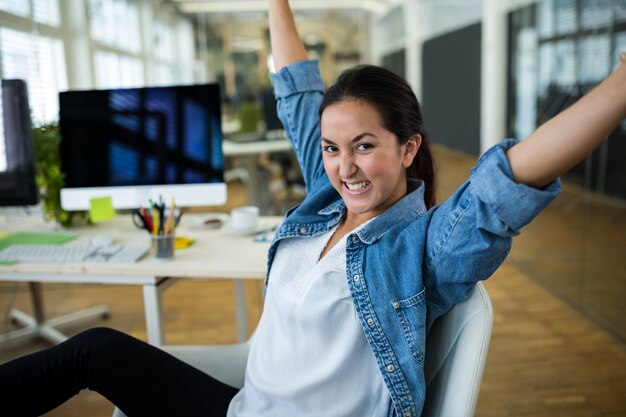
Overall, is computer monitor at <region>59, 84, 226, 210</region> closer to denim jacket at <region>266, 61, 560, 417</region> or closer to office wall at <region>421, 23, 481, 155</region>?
denim jacket at <region>266, 61, 560, 417</region>

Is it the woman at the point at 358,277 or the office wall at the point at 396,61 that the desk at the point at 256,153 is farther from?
the woman at the point at 358,277

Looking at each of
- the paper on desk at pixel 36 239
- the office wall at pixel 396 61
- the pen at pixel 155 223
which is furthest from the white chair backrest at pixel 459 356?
the office wall at pixel 396 61

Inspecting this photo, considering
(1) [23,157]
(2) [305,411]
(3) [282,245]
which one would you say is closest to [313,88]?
(3) [282,245]

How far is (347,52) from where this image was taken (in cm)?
579

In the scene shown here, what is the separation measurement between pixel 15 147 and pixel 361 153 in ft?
4.60

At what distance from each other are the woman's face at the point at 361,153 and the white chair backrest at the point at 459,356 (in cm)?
27

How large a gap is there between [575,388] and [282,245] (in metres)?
1.77

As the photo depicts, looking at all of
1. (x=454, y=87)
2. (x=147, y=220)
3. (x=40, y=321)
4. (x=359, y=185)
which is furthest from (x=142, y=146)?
(x=454, y=87)

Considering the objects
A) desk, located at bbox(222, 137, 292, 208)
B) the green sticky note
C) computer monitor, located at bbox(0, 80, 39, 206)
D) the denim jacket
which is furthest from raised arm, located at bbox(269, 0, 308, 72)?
desk, located at bbox(222, 137, 292, 208)

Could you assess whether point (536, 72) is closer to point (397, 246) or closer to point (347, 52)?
point (347, 52)

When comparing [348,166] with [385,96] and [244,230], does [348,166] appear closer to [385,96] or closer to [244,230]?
[385,96]

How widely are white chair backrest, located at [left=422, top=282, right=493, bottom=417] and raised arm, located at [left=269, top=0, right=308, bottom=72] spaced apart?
0.81 metres

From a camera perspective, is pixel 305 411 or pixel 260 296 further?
pixel 260 296

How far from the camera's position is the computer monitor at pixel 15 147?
1.99 meters
